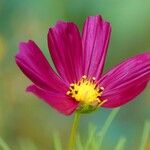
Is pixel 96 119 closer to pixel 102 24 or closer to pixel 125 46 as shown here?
pixel 125 46

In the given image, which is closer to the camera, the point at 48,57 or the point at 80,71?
the point at 80,71

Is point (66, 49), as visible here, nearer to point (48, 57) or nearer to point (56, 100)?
point (56, 100)

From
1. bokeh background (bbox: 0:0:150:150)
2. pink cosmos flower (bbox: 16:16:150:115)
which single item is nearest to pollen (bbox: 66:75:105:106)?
pink cosmos flower (bbox: 16:16:150:115)

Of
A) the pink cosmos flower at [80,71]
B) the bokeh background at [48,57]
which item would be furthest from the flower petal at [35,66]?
the bokeh background at [48,57]

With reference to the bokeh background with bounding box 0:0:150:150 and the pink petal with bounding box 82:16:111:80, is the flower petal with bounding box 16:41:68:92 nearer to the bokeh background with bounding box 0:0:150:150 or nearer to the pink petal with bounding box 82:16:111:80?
the pink petal with bounding box 82:16:111:80

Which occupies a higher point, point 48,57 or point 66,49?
point 48,57

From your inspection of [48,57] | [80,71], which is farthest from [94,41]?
[48,57]
